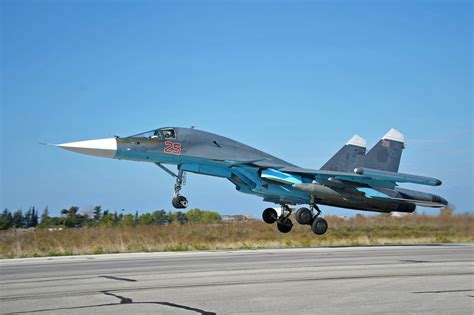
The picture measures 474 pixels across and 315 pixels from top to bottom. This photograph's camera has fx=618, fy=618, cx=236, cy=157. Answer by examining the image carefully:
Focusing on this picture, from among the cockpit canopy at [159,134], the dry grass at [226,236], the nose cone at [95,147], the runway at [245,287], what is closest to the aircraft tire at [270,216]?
the dry grass at [226,236]

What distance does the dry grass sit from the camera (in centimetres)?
2456

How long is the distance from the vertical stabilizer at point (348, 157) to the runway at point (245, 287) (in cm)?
1146

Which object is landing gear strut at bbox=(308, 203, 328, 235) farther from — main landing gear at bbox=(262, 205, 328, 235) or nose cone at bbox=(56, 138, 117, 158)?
nose cone at bbox=(56, 138, 117, 158)

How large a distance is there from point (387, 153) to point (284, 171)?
214 inches

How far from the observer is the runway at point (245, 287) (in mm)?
8422

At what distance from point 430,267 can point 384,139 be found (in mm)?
13912

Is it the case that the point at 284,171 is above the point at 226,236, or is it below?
above

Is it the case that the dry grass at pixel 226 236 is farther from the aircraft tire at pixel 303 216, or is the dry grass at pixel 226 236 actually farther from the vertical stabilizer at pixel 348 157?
the vertical stabilizer at pixel 348 157

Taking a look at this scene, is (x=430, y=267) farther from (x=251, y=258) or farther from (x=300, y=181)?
(x=300, y=181)


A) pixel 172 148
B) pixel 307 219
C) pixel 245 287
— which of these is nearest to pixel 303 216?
pixel 307 219

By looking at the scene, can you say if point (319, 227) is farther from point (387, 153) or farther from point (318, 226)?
point (387, 153)

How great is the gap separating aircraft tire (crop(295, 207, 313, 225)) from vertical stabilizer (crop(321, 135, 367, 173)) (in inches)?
132

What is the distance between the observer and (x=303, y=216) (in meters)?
24.8

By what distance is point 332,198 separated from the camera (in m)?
25.0
